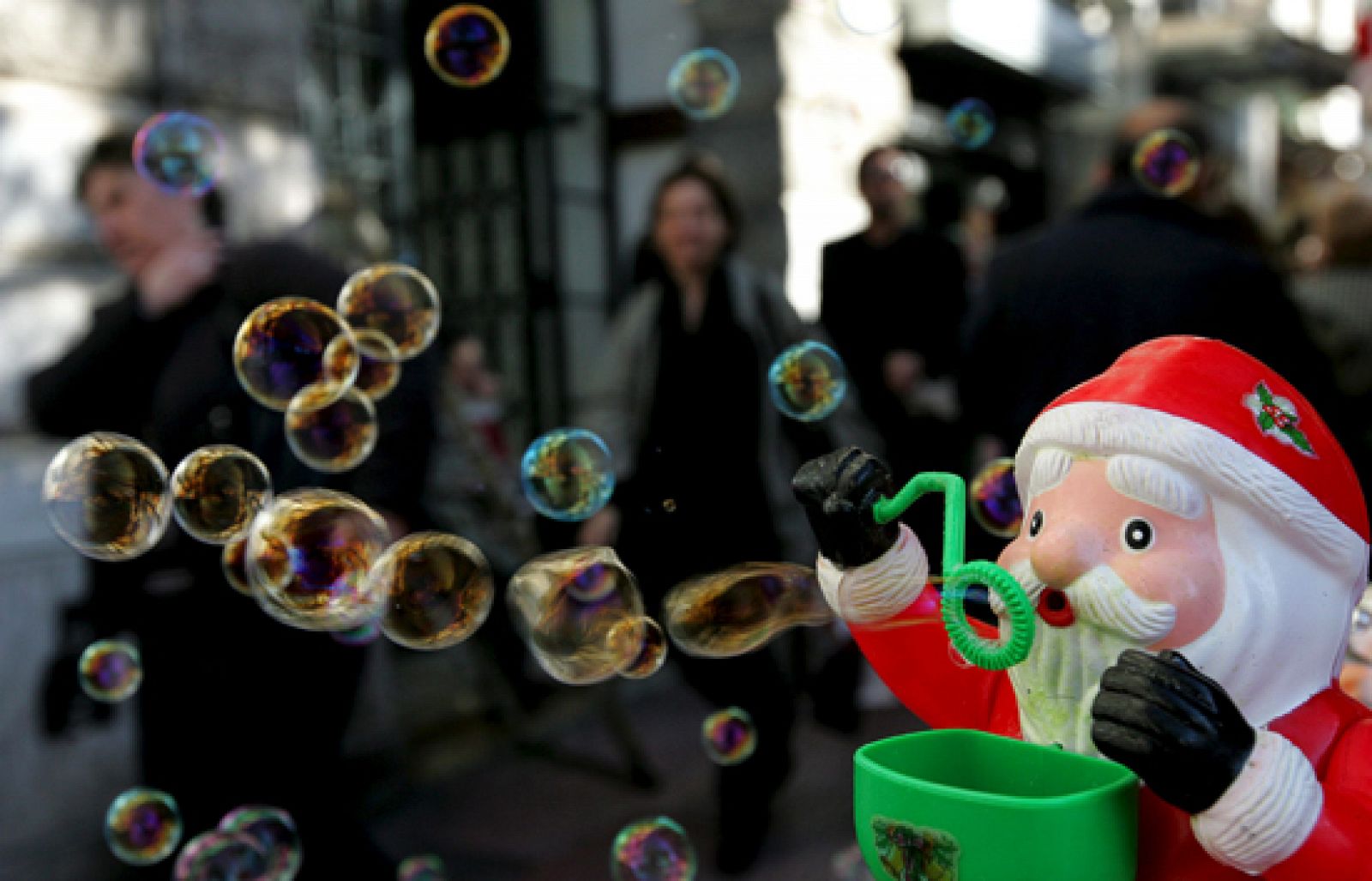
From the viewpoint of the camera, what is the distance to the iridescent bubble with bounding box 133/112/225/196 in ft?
10.4

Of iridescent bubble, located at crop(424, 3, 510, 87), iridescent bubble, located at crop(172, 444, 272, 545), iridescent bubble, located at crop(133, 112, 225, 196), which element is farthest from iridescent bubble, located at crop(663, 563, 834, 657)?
iridescent bubble, located at crop(133, 112, 225, 196)

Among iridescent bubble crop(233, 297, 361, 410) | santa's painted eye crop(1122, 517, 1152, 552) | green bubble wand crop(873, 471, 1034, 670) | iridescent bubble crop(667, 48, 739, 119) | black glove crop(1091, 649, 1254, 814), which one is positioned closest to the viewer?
black glove crop(1091, 649, 1254, 814)

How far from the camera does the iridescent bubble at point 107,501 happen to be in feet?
7.54

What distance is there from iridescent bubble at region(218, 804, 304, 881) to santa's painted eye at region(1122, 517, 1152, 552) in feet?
6.39

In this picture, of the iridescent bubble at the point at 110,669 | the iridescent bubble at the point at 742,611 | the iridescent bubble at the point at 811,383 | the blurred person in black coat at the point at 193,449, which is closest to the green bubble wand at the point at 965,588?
the iridescent bubble at the point at 742,611

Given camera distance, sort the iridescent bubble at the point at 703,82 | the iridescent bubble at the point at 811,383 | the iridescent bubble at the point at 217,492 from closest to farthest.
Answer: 1. the iridescent bubble at the point at 217,492
2. the iridescent bubble at the point at 811,383
3. the iridescent bubble at the point at 703,82

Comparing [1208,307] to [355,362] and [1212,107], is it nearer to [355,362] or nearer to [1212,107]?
[355,362]

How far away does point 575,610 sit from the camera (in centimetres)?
199

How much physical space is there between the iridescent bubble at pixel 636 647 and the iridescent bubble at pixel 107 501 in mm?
930

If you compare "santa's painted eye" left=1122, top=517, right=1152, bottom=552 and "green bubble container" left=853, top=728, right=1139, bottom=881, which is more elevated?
"santa's painted eye" left=1122, top=517, right=1152, bottom=552

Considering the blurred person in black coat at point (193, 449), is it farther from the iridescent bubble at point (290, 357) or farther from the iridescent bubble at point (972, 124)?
the iridescent bubble at point (972, 124)

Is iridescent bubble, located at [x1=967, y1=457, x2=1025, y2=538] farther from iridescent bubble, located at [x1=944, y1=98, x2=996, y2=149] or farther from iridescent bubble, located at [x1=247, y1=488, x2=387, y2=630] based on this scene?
iridescent bubble, located at [x1=944, y1=98, x2=996, y2=149]

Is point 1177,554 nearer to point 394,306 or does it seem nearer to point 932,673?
point 932,673

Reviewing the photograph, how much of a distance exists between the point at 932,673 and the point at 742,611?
14.9 inches
